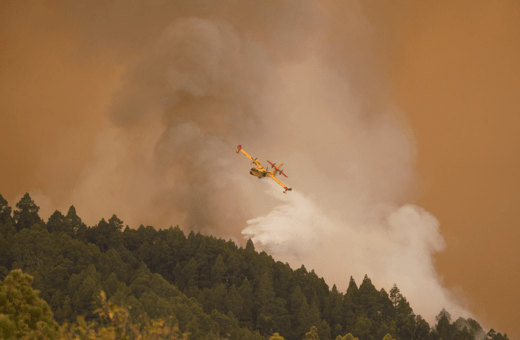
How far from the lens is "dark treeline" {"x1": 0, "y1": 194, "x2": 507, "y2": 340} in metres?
98.8

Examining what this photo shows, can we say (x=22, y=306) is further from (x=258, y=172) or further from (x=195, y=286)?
(x=195, y=286)

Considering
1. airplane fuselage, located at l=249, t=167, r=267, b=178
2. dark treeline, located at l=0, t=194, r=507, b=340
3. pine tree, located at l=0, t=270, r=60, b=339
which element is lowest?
pine tree, located at l=0, t=270, r=60, b=339

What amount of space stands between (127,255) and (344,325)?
5557 cm

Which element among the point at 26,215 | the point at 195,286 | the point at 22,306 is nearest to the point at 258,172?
the point at 195,286

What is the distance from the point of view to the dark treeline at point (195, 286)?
324ft

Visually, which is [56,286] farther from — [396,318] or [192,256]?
[396,318]

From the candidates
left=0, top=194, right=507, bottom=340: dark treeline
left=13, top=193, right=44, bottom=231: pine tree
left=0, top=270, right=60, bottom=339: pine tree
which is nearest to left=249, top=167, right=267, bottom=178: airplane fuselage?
left=0, top=194, right=507, bottom=340: dark treeline

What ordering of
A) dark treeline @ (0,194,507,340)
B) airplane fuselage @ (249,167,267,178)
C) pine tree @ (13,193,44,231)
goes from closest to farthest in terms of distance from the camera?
dark treeline @ (0,194,507,340), airplane fuselage @ (249,167,267,178), pine tree @ (13,193,44,231)

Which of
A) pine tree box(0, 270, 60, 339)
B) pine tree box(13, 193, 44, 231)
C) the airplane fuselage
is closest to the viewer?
pine tree box(0, 270, 60, 339)

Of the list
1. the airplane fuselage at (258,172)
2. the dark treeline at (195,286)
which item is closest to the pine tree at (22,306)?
the dark treeline at (195,286)

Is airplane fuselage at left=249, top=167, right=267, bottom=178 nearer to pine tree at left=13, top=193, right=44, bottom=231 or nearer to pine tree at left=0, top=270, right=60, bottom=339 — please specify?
pine tree at left=13, top=193, right=44, bottom=231

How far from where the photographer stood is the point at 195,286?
128500 millimetres

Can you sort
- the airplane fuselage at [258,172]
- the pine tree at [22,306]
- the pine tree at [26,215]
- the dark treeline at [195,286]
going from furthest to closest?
the pine tree at [26,215]
the airplane fuselage at [258,172]
the dark treeline at [195,286]
the pine tree at [22,306]

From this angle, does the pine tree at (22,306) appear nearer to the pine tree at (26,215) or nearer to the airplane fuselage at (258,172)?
the airplane fuselage at (258,172)
